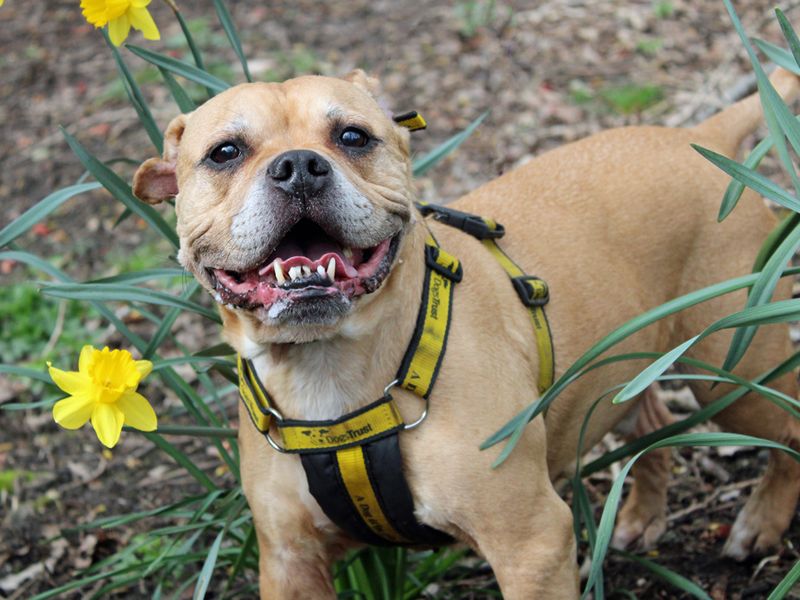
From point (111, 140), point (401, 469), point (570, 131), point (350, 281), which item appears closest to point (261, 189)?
point (350, 281)

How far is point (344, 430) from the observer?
114 inches

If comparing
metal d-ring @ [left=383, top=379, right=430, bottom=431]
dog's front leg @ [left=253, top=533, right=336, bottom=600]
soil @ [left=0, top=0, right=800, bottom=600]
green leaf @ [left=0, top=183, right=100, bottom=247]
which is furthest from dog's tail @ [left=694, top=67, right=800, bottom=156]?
green leaf @ [left=0, top=183, right=100, bottom=247]

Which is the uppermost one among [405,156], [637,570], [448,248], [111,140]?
[111,140]

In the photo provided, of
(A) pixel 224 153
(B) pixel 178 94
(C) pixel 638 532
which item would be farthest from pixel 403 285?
(C) pixel 638 532

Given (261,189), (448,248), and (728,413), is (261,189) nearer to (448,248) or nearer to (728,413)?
(448,248)

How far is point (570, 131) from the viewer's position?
21.7 ft

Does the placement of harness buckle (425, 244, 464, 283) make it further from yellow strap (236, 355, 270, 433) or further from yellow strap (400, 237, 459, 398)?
yellow strap (236, 355, 270, 433)

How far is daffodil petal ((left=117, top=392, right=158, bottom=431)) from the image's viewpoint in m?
2.80

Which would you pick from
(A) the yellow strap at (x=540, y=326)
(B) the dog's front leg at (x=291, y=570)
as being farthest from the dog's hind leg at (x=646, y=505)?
(B) the dog's front leg at (x=291, y=570)

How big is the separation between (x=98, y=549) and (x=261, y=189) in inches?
90.2

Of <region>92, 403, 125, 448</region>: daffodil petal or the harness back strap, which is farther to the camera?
the harness back strap

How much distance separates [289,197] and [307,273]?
0.61 feet

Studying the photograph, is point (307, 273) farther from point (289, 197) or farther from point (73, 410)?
point (73, 410)

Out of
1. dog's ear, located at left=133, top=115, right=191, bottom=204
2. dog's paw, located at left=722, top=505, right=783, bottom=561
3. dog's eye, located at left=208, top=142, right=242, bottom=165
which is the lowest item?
dog's paw, located at left=722, top=505, right=783, bottom=561
